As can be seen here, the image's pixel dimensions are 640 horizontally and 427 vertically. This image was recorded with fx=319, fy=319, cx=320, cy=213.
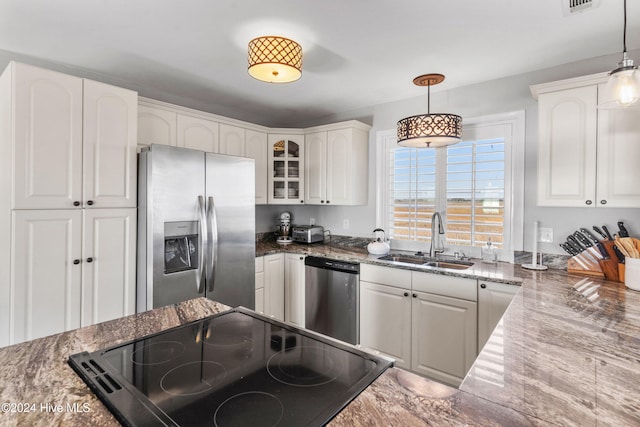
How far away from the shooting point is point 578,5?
5.35ft

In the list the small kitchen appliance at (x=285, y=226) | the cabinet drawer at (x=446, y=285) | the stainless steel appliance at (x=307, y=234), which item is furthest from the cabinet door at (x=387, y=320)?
the small kitchen appliance at (x=285, y=226)

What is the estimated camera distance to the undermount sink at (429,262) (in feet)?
8.61

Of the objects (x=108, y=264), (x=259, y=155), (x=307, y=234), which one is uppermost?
(x=259, y=155)

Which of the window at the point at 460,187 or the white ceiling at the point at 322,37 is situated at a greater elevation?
the white ceiling at the point at 322,37

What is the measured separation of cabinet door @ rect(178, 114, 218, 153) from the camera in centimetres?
284

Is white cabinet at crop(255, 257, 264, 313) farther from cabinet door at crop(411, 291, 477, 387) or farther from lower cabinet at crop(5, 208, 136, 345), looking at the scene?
cabinet door at crop(411, 291, 477, 387)

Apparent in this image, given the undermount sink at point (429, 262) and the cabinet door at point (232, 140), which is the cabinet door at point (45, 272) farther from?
the undermount sink at point (429, 262)

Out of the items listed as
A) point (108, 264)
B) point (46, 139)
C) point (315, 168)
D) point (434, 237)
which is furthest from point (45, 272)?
point (434, 237)

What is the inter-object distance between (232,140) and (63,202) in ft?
5.21

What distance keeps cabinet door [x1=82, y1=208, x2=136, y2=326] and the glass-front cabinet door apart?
1.60 meters

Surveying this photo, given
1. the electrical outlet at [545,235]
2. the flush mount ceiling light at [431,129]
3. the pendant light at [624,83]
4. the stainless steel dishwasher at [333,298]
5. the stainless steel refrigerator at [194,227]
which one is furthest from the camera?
the stainless steel dishwasher at [333,298]

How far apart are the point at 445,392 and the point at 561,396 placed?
0.29 m

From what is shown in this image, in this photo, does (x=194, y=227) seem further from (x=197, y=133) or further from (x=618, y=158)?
(x=618, y=158)

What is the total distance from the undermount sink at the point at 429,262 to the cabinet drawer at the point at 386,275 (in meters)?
0.15
